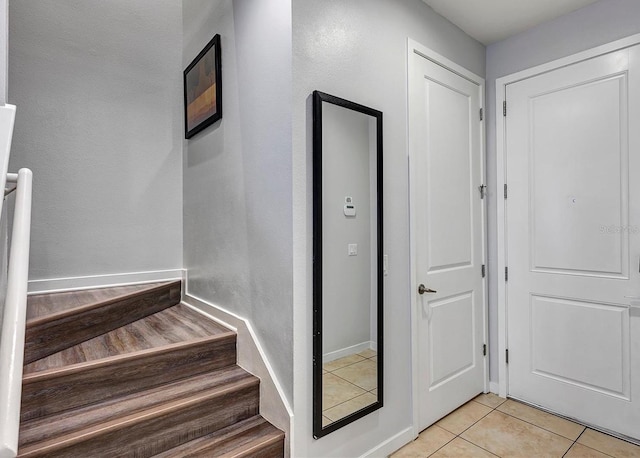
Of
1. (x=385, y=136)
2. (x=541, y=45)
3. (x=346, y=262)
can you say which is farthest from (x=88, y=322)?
(x=541, y=45)

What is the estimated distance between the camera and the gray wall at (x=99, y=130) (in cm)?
256

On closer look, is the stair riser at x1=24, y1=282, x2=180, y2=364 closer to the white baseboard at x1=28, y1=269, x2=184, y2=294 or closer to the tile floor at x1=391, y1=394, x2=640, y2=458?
the white baseboard at x1=28, y1=269, x2=184, y2=294

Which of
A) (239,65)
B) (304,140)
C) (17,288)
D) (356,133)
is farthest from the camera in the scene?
(239,65)

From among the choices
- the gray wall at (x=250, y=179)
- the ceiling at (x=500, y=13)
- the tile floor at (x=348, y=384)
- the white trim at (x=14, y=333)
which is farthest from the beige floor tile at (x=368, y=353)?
the ceiling at (x=500, y=13)

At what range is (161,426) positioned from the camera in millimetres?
1645

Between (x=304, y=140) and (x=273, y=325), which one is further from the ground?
(x=304, y=140)

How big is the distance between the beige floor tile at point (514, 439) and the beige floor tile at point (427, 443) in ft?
0.40

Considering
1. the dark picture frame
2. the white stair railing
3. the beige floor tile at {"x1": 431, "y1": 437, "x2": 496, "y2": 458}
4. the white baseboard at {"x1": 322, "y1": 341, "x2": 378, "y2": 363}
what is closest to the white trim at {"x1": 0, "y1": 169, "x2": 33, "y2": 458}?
the white stair railing

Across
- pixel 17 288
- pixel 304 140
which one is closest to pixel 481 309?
pixel 304 140

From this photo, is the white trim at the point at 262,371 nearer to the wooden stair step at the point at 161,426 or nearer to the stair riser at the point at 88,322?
the wooden stair step at the point at 161,426

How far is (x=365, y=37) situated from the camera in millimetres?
1991

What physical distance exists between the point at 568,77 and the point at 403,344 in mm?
2036

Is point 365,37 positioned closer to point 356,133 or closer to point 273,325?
point 356,133

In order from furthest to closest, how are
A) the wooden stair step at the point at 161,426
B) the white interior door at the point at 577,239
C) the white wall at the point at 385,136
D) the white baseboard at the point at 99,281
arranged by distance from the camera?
A: the white baseboard at the point at 99,281
the white interior door at the point at 577,239
the white wall at the point at 385,136
the wooden stair step at the point at 161,426
